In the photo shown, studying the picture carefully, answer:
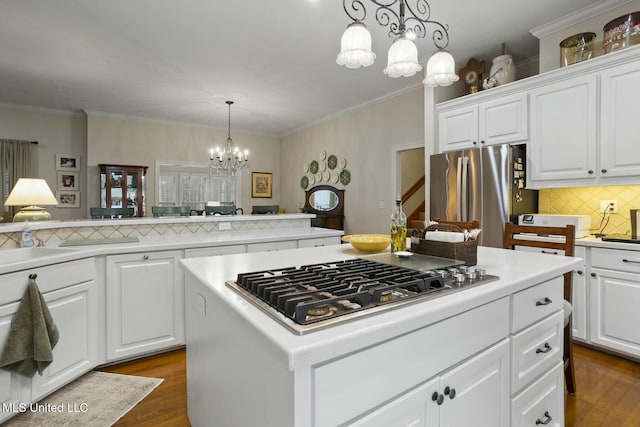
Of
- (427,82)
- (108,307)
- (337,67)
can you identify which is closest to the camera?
(427,82)

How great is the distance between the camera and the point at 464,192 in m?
3.22

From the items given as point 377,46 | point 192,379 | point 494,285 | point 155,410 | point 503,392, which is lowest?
→ point 155,410

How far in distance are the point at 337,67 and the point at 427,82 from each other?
2.51 meters

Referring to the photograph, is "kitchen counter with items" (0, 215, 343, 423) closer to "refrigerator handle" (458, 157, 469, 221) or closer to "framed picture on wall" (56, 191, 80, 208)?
"refrigerator handle" (458, 157, 469, 221)

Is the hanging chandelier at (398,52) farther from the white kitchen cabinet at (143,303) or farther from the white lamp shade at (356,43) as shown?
the white kitchen cabinet at (143,303)

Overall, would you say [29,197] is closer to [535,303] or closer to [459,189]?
[535,303]

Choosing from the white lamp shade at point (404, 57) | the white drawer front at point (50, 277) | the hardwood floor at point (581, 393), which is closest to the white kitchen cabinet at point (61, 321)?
the white drawer front at point (50, 277)

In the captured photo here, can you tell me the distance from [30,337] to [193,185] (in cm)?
Result: 571

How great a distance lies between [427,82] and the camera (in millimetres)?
1815

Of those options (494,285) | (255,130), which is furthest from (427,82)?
(255,130)

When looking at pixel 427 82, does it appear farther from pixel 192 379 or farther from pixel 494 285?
pixel 192 379

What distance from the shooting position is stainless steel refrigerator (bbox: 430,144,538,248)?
2.92 metres

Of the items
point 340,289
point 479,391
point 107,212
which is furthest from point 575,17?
point 107,212

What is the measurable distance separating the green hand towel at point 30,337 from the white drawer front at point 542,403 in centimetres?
225
